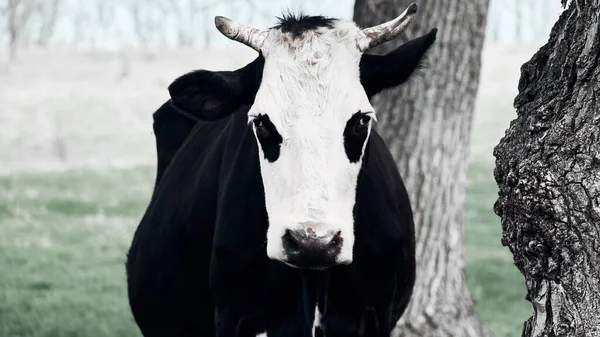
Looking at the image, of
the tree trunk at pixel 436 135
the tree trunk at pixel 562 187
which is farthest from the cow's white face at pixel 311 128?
the tree trunk at pixel 436 135

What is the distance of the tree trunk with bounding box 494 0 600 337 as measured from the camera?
3465 millimetres

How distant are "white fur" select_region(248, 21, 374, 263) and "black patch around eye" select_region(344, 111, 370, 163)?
29 mm

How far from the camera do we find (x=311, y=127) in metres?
4.45

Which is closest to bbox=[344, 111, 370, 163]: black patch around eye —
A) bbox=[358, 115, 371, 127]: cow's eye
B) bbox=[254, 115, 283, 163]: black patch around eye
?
bbox=[358, 115, 371, 127]: cow's eye

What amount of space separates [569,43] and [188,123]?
391 cm

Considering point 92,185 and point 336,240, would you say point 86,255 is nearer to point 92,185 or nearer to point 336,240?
point 92,185

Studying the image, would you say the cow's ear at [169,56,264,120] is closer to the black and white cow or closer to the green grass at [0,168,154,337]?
the black and white cow

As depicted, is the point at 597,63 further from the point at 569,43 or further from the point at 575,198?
the point at 575,198

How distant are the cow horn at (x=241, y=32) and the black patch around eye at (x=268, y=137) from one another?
0.44 metres

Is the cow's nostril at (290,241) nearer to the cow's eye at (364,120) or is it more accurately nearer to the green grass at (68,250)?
the cow's eye at (364,120)

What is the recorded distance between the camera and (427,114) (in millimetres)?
7699

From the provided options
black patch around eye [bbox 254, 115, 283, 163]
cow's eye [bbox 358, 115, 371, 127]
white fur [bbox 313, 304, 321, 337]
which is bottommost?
white fur [bbox 313, 304, 321, 337]

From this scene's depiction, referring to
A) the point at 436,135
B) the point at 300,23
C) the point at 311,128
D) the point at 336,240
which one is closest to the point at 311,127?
the point at 311,128

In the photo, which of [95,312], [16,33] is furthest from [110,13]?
[95,312]
